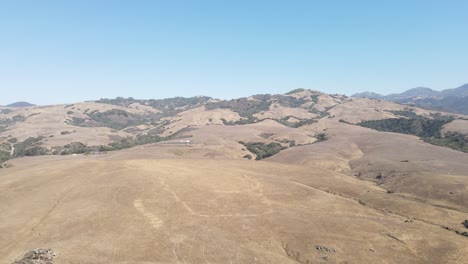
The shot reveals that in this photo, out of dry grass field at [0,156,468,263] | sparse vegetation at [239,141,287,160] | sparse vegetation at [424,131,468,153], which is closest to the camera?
dry grass field at [0,156,468,263]

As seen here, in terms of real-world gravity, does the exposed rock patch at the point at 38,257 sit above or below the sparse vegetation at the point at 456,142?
above

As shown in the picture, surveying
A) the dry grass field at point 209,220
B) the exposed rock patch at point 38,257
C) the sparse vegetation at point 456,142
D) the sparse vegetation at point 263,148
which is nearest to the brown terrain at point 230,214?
the dry grass field at point 209,220

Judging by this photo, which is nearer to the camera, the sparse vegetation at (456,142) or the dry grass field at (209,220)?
the dry grass field at (209,220)

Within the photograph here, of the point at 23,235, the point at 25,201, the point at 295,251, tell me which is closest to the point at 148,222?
the point at 23,235

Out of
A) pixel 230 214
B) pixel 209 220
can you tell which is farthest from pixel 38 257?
pixel 230 214

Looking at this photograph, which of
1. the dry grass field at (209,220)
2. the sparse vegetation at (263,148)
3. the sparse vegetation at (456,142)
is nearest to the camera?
the dry grass field at (209,220)

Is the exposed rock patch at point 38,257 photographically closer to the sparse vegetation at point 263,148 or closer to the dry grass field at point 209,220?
the dry grass field at point 209,220

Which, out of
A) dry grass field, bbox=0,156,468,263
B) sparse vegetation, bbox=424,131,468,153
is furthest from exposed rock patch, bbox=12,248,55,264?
sparse vegetation, bbox=424,131,468,153

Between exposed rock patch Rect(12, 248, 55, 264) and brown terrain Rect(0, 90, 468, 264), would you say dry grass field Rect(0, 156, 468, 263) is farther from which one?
exposed rock patch Rect(12, 248, 55, 264)
